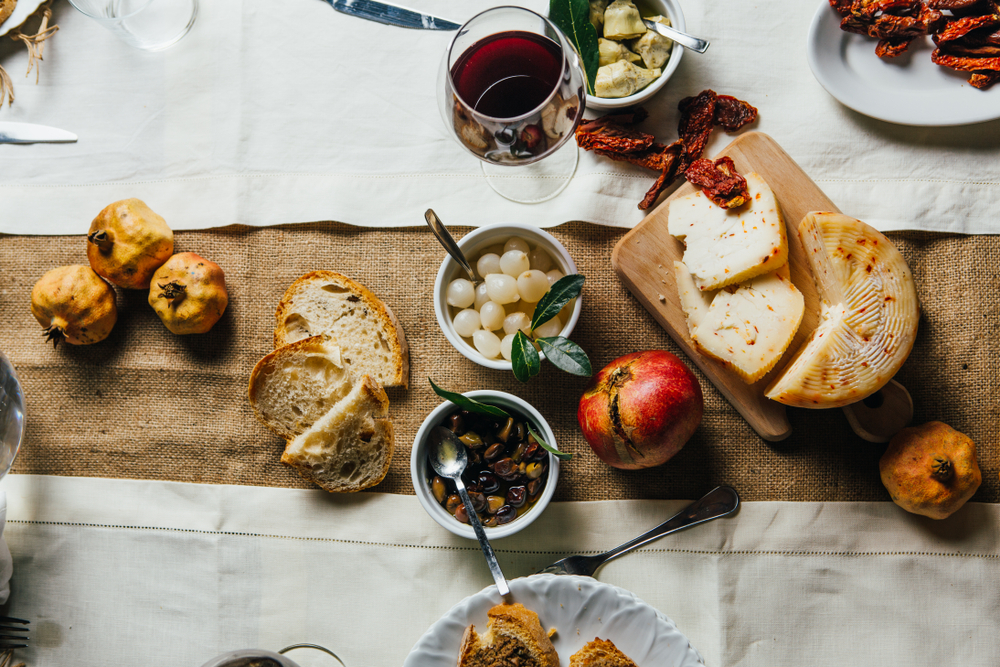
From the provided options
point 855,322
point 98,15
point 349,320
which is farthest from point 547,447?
point 98,15

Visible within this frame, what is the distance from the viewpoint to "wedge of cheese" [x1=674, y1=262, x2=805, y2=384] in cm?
111

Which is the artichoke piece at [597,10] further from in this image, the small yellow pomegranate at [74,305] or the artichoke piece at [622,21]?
the small yellow pomegranate at [74,305]

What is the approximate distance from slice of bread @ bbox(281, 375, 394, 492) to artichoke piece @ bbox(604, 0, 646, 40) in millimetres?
833

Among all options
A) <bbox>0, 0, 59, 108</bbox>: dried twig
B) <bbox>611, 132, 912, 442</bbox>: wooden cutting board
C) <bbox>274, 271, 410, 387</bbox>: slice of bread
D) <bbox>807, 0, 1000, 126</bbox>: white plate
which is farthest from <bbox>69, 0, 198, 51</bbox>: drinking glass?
<bbox>807, 0, 1000, 126</bbox>: white plate

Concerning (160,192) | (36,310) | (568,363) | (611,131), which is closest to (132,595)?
(36,310)

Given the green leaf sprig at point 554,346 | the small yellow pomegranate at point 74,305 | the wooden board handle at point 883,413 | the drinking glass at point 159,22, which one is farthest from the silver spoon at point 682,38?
the small yellow pomegranate at point 74,305

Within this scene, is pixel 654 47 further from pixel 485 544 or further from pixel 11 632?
pixel 11 632

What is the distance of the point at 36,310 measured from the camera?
1292mm

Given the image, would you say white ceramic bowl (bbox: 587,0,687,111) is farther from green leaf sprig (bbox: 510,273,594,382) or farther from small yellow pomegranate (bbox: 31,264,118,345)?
small yellow pomegranate (bbox: 31,264,118,345)

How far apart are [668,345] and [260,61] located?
1088mm

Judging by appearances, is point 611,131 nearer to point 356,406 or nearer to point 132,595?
point 356,406

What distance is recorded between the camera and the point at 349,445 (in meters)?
1.23

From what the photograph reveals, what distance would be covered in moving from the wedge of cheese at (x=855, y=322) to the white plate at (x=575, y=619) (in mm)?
475

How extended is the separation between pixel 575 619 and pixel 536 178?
0.88 m
